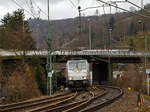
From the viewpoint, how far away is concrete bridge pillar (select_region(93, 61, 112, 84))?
211 feet

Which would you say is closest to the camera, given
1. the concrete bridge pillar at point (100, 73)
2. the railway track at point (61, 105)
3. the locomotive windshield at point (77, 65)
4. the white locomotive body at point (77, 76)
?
the railway track at point (61, 105)

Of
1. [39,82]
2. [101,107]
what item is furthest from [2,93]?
[101,107]

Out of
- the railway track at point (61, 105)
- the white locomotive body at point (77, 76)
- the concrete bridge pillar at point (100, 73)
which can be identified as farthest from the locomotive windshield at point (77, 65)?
the concrete bridge pillar at point (100, 73)

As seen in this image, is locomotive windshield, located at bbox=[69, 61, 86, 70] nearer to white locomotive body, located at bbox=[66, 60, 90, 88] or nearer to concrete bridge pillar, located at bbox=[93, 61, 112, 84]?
white locomotive body, located at bbox=[66, 60, 90, 88]

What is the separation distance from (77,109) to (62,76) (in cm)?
2519

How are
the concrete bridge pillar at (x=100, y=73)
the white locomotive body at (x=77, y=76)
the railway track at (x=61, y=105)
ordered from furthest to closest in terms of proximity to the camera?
the concrete bridge pillar at (x=100, y=73) < the white locomotive body at (x=77, y=76) < the railway track at (x=61, y=105)

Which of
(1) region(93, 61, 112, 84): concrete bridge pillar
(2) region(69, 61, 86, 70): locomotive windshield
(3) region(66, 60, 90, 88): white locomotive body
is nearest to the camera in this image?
(3) region(66, 60, 90, 88): white locomotive body

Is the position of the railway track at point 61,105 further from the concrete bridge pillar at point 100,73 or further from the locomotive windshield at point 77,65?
the concrete bridge pillar at point 100,73

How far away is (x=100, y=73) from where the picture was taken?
65250 millimetres

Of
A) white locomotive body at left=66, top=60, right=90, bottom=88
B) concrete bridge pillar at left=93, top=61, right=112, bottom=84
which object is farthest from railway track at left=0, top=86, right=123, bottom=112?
concrete bridge pillar at left=93, top=61, right=112, bottom=84

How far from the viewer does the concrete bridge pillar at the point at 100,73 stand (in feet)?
211

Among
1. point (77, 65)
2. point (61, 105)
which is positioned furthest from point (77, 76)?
point (61, 105)

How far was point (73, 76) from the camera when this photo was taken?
30703mm

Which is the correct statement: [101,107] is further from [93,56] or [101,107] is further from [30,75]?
[93,56]
